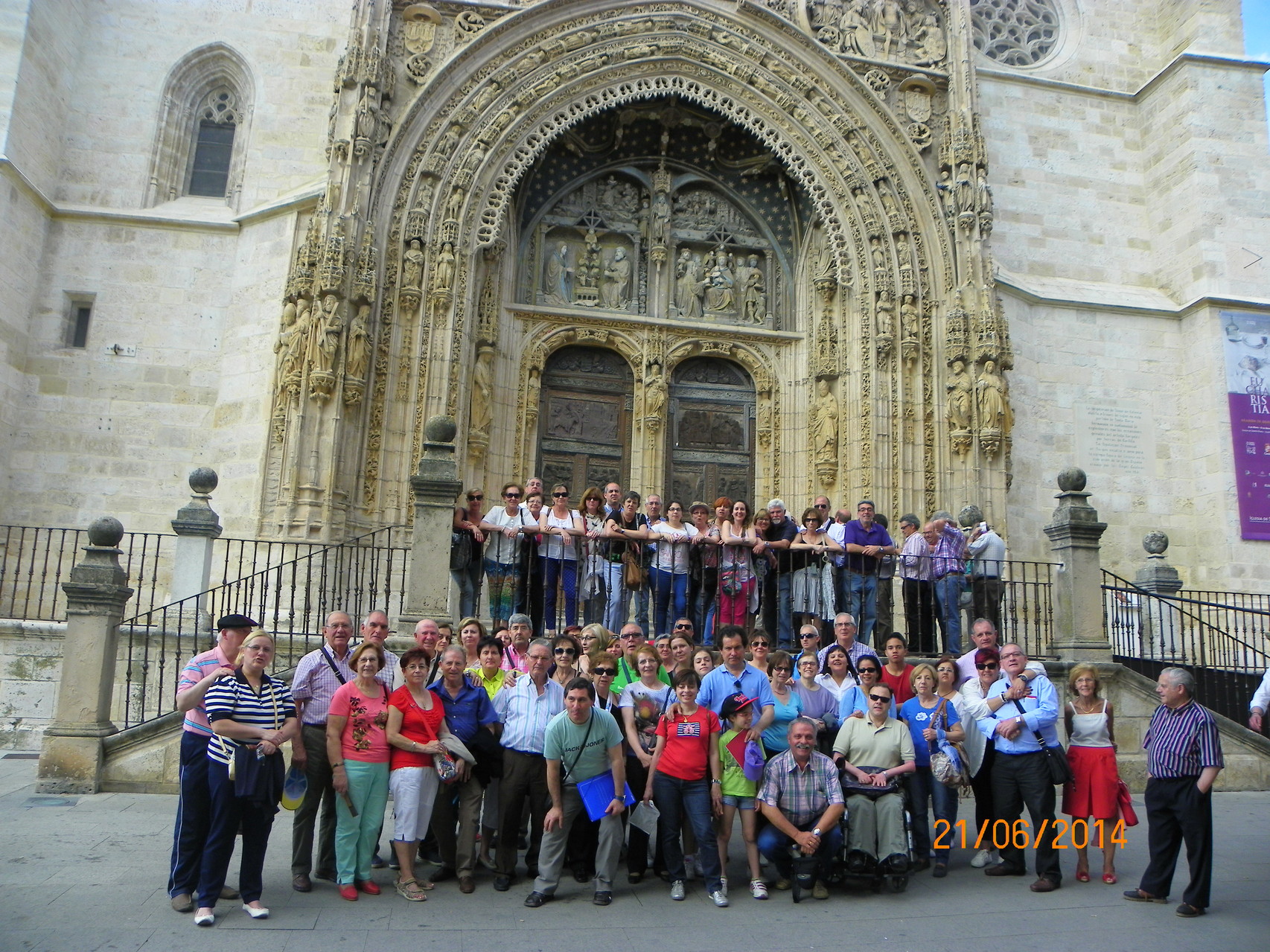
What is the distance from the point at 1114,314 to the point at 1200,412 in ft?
6.84

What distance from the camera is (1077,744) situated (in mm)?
6750

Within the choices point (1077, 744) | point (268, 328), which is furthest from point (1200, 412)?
point (268, 328)

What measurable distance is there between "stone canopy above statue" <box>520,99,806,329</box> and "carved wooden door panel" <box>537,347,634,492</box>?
0.95m

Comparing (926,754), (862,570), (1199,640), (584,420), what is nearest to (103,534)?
(862,570)

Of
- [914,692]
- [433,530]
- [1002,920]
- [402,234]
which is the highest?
[402,234]

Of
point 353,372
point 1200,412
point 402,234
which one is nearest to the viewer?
point 353,372

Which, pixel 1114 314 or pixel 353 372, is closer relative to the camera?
pixel 353 372

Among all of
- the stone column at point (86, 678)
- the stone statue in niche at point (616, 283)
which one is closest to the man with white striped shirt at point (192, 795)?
the stone column at point (86, 678)

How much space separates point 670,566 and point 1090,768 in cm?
408

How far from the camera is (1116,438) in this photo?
52.6 ft

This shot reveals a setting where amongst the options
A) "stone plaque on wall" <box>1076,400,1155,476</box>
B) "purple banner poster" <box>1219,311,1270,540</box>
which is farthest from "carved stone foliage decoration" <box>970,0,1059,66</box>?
"stone plaque on wall" <box>1076,400,1155,476</box>

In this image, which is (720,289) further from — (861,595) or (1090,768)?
(1090,768)

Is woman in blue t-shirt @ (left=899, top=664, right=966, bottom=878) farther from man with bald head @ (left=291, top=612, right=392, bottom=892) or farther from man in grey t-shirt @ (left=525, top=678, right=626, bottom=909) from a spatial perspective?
man with bald head @ (left=291, top=612, right=392, bottom=892)

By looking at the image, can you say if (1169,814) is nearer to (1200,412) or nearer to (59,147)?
(1200,412)
